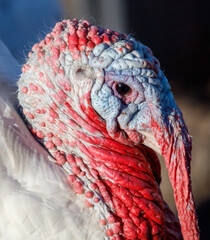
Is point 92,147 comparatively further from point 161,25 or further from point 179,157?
point 161,25

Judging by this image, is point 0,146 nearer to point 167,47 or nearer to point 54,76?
point 54,76

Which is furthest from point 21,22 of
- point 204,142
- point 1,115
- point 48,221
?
point 48,221

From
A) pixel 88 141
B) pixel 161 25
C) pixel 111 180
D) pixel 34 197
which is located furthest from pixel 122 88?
pixel 161 25

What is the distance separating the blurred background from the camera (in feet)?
12.7

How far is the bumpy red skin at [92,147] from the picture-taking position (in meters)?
1.34

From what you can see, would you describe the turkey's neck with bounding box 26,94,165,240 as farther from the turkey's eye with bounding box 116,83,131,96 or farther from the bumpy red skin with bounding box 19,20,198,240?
the turkey's eye with bounding box 116,83,131,96

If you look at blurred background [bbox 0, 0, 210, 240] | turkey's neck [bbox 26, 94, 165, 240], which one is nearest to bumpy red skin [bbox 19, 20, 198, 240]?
turkey's neck [bbox 26, 94, 165, 240]

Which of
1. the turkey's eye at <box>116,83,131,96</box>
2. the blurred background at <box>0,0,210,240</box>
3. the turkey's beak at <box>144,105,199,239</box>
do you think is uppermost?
the blurred background at <box>0,0,210,240</box>

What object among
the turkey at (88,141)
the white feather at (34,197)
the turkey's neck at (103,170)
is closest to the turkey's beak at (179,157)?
the turkey at (88,141)

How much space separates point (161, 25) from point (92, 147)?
287cm

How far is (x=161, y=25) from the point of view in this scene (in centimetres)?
401

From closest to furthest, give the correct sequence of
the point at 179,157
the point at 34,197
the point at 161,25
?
the point at 34,197 < the point at 179,157 < the point at 161,25

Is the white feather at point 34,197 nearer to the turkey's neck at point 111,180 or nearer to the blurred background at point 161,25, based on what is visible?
the turkey's neck at point 111,180

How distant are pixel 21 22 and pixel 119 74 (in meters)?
2.95
